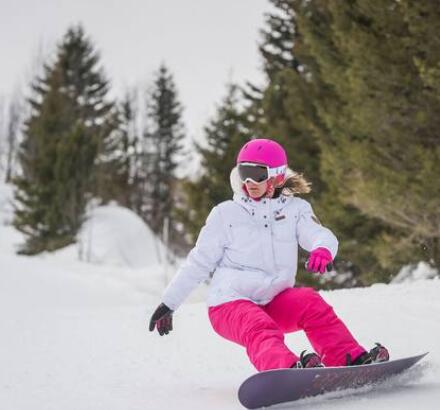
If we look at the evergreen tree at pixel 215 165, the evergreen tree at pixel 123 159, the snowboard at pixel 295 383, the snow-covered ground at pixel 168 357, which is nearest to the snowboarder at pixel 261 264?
the snowboard at pixel 295 383

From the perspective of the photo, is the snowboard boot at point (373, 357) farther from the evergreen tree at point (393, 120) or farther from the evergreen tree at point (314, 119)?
the evergreen tree at point (314, 119)

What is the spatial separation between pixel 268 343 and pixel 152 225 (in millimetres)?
30391

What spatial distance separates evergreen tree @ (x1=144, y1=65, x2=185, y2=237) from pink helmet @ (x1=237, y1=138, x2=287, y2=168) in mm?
29783

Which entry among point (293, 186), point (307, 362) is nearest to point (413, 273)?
point (293, 186)

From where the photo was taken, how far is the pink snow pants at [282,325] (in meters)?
2.52

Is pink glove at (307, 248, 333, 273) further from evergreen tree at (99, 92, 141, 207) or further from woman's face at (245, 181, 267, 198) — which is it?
evergreen tree at (99, 92, 141, 207)

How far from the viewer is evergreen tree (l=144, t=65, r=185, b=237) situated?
33844 mm

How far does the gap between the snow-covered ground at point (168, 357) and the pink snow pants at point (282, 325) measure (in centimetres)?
25

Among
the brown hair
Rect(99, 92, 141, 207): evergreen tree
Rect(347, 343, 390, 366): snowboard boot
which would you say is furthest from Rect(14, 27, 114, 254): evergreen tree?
Rect(347, 343, 390, 366): snowboard boot

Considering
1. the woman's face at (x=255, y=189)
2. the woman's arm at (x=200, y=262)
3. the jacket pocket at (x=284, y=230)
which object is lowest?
the woman's arm at (x=200, y=262)

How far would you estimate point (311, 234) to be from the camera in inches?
118

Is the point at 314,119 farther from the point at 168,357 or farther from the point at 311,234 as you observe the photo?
the point at 311,234

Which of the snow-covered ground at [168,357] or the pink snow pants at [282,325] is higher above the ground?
the pink snow pants at [282,325]

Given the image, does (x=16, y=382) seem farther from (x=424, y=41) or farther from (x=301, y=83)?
(x=301, y=83)
